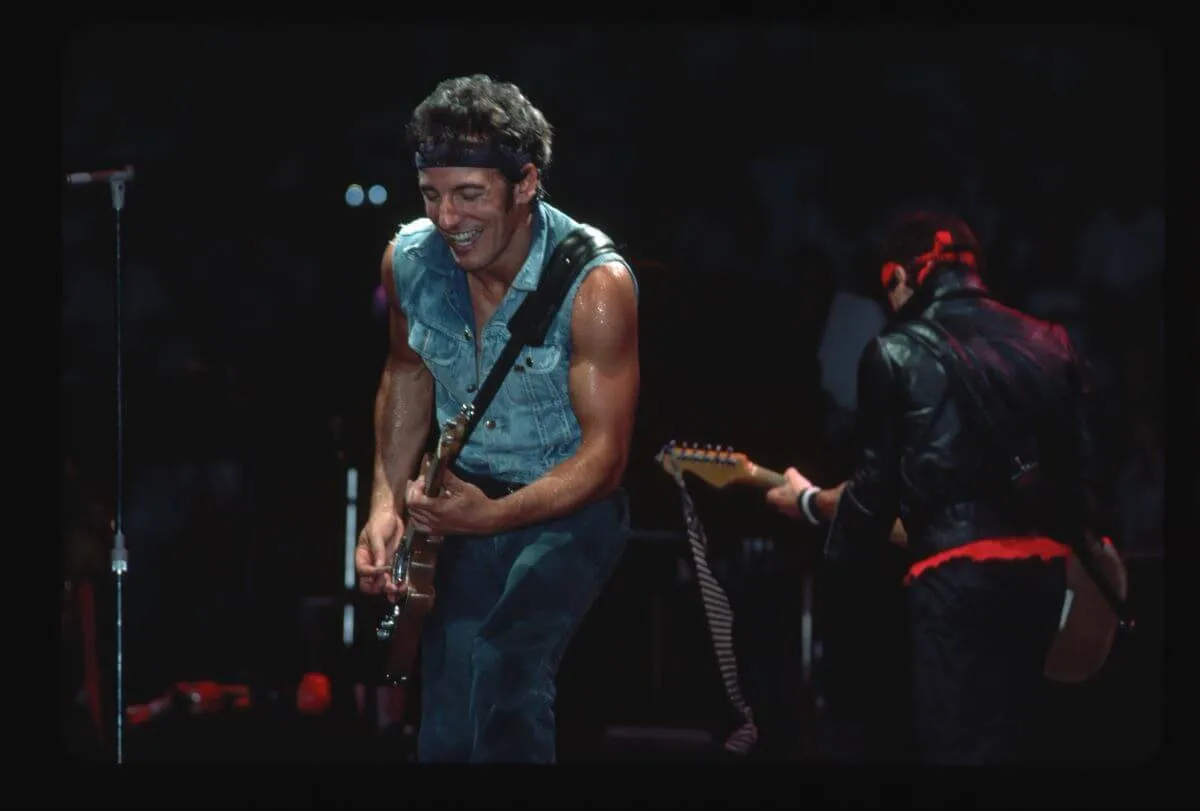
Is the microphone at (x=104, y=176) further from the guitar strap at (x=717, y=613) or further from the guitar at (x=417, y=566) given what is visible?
the guitar strap at (x=717, y=613)

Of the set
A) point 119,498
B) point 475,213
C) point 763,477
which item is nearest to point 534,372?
point 475,213

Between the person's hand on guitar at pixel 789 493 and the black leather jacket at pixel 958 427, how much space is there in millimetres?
298

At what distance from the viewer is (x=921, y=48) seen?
4867mm

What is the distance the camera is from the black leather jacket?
449 centimetres

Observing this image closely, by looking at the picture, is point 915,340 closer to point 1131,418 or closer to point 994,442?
point 994,442

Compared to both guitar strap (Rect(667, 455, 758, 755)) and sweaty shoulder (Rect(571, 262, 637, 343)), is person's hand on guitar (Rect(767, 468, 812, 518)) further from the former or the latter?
sweaty shoulder (Rect(571, 262, 637, 343))

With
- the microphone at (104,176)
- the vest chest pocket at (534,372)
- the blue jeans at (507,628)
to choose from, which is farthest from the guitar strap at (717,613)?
the microphone at (104,176)

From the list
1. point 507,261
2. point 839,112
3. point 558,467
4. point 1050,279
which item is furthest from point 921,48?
point 558,467

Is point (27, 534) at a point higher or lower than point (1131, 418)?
lower

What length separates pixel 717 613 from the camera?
5.04 meters

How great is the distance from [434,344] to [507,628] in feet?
2.79

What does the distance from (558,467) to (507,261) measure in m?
0.60

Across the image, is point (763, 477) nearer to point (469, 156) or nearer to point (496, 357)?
point (496, 357)

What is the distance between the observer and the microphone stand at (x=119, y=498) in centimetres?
502
